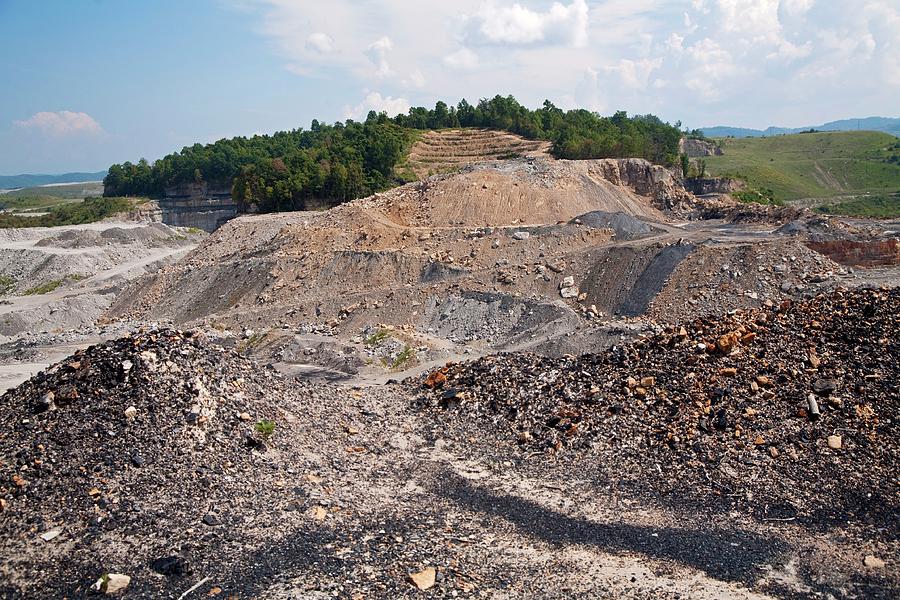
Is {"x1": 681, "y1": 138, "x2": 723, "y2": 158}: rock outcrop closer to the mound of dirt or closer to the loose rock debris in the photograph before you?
the mound of dirt

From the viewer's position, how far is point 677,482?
10.5 metres

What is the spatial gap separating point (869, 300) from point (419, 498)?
9.63m

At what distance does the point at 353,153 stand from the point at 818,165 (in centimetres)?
6673

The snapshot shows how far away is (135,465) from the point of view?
393 inches

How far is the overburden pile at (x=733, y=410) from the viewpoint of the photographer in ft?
33.1

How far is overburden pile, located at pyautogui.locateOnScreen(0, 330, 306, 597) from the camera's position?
27.3ft

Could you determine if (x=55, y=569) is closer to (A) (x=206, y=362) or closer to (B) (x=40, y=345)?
(A) (x=206, y=362)

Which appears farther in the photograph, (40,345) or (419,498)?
(40,345)

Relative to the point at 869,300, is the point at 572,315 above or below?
below

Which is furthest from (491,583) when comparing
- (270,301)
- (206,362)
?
(270,301)

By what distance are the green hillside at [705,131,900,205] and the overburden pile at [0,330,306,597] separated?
62875mm

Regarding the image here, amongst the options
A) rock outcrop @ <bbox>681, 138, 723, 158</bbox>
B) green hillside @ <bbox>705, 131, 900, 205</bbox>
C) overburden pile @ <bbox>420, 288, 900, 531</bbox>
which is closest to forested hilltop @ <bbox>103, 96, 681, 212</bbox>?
green hillside @ <bbox>705, 131, 900, 205</bbox>

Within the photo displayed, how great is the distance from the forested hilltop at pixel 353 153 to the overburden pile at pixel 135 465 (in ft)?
114

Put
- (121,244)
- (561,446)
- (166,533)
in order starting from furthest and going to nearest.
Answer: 1. (121,244)
2. (561,446)
3. (166,533)
